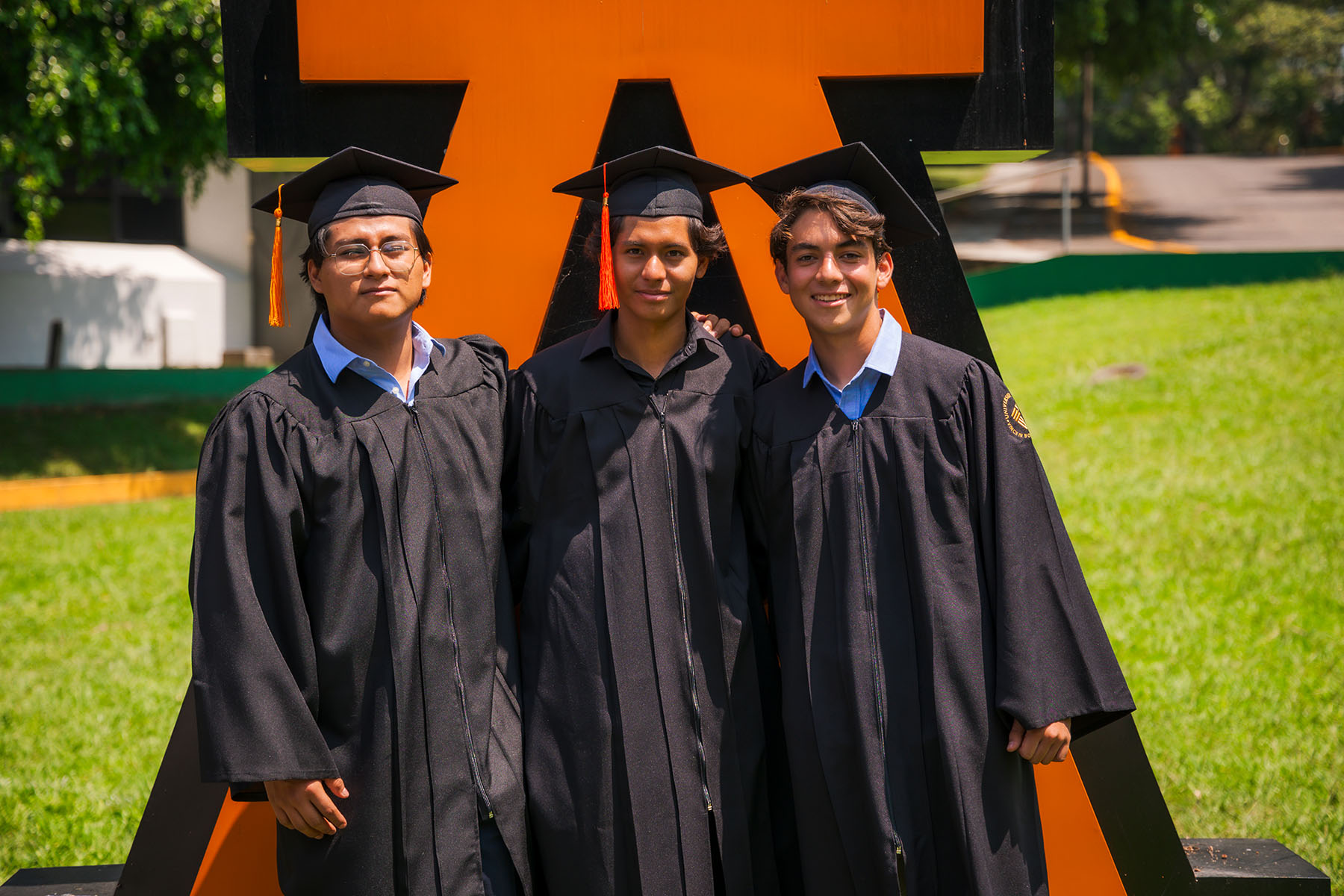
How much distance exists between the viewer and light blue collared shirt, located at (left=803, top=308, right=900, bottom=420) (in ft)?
8.46

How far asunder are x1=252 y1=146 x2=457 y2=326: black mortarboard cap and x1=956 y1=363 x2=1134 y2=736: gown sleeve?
1394mm

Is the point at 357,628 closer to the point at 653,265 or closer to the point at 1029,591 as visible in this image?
the point at 653,265

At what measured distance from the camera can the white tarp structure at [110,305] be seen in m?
13.0

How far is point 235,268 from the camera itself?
1503 centimetres

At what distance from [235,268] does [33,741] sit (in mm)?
10956

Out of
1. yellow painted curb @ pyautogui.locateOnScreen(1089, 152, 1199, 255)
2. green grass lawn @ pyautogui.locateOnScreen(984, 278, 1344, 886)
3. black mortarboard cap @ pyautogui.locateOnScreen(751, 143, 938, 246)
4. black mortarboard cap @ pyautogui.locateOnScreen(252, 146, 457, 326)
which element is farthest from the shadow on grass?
yellow painted curb @ pyautogui.locateOnScreen(1089, 152, 1199, 255)

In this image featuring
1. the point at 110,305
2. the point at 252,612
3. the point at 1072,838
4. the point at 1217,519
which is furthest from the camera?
the point at 110,305

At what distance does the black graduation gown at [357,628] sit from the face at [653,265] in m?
0.52

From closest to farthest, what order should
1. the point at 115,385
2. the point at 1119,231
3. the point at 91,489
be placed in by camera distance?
the point at 91,489 → the point at 115,385 → the point at 1119,231

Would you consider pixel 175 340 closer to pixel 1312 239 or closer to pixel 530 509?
pixel 530 509

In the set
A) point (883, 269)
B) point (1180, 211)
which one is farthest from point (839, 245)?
point (1180, 211)

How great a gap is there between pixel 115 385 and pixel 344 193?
1202 cm

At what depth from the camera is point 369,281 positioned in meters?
2.46

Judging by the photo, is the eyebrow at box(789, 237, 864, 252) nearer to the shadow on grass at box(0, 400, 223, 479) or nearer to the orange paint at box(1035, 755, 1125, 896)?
the orange paint at box(1035, 755, 1125, 896)
